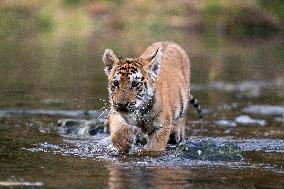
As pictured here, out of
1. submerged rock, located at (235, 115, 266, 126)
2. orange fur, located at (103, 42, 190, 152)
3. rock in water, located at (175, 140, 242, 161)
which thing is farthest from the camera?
submerged rock, located at (235, 115, 266, 126)

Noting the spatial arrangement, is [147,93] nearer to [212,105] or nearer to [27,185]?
[27,185]

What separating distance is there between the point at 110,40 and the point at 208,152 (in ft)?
96.0

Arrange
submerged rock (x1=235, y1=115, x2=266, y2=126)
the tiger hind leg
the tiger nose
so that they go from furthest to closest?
1. submerged rock (x1=235, y1=115, x2=266, y2=126)
2. the tiger hind leg
3. the tiger nose

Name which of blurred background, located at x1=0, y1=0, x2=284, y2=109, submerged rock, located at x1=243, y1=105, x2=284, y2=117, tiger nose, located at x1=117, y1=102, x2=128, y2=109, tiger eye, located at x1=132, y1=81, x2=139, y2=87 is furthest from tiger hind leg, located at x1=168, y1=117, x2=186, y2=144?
blurred background, located at x1=0, y1=0, x2=284, y2=109

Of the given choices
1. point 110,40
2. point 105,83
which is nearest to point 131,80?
point 105,83

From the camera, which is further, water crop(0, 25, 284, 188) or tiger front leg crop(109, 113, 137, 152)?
tiger front leg crop(109, 113, 137, 152)

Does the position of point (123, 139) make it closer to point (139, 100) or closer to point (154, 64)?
point (139, 100)

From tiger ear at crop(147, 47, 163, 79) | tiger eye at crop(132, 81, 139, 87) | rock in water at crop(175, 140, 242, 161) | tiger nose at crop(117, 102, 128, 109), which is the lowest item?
rock in water at crop(175, 140, 242, 161)

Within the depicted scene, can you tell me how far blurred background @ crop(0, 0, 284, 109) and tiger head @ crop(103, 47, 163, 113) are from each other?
6.10 meters

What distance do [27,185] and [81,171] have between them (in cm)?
110

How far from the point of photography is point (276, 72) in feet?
84.4

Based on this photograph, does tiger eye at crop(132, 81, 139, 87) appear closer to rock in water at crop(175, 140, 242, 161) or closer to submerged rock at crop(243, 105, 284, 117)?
rock in water at crop(175, 140, 242, 161)

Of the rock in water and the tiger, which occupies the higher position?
the tiger

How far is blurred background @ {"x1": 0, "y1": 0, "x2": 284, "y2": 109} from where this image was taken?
20.9m
